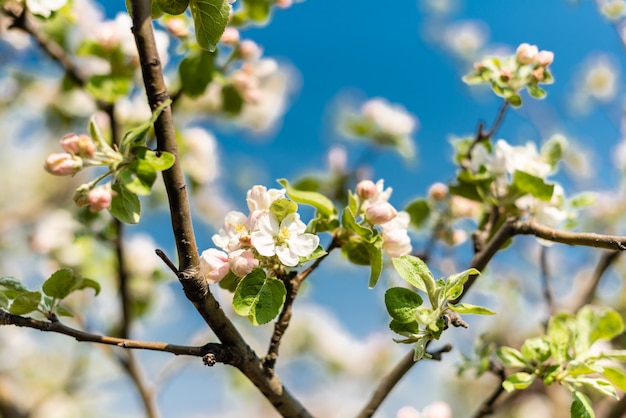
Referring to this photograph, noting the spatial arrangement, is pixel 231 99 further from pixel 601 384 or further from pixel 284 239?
pixel 601 384

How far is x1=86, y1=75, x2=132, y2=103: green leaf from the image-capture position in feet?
4.26

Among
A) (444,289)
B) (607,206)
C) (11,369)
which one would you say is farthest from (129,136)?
(11,369)

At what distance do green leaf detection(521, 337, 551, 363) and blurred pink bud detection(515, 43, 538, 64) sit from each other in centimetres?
44

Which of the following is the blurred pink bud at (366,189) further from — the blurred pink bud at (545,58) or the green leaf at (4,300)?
the green leaf at (4,300)

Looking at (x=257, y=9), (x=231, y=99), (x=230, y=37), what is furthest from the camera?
(x=231, y=99)

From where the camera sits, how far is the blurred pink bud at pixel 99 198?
80cm

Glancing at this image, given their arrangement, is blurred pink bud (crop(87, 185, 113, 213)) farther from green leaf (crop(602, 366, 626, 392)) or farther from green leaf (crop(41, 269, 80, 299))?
green leaf (crop(602, 366, 626, 392))

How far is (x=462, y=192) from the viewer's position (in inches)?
43.2

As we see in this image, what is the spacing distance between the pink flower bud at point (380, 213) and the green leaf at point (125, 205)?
12.5 inches

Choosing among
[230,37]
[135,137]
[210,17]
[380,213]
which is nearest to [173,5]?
[210,17]

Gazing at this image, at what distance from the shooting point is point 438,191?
48.8 inches

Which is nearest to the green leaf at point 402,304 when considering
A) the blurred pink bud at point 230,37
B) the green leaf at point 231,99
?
the blurred pink bud at point 230,37

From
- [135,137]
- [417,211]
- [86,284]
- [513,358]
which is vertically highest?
[417,211]

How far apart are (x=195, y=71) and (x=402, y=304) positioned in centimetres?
78
